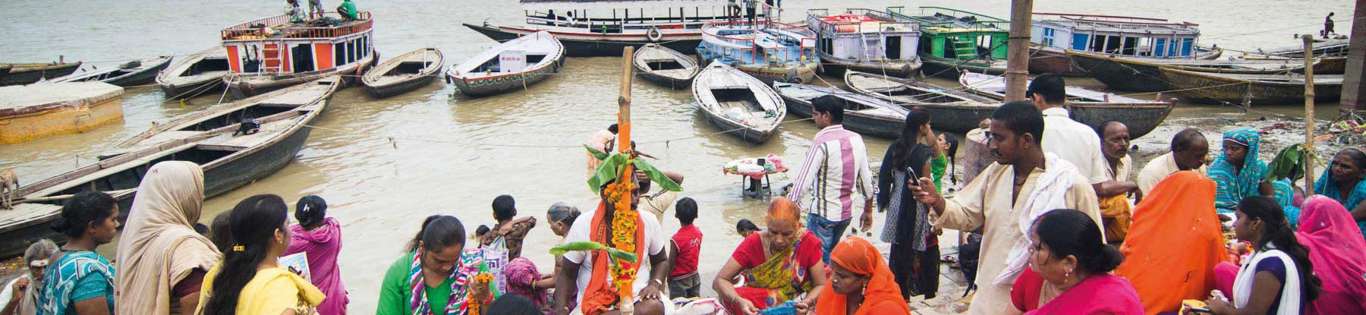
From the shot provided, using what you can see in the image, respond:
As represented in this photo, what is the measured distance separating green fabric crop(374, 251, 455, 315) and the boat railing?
57.5 feet

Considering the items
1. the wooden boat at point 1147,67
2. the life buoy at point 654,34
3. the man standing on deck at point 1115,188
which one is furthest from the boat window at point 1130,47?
the man standing on deck at point 1115,188

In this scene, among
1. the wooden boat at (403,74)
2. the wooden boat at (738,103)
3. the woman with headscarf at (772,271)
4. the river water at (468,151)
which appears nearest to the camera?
the woman with headscarf at (772,271)

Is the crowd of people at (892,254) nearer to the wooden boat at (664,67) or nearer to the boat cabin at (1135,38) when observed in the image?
the wooden boat at (664,67)

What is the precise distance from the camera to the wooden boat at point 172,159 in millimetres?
8398

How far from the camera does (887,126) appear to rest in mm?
13328

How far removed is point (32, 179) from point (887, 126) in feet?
43.4

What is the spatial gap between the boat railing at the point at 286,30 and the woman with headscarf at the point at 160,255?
17313mm

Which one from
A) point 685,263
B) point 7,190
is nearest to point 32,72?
point 7,190

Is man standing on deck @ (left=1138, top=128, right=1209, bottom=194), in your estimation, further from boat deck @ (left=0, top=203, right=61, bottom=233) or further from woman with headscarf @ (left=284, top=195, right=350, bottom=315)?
boat deck @ (left=0, top=203, right=61, bottom=233)

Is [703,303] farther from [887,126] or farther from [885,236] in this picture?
[887,126]

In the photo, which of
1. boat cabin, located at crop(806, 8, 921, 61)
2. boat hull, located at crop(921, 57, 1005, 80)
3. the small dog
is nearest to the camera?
the small dog

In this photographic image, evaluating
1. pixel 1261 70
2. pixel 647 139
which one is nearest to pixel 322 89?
pixel 647 139

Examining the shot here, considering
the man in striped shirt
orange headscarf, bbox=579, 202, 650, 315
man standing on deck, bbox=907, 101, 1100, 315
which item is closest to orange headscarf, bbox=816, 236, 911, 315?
man standing on deck, bbox=907, 101, 1100, 315

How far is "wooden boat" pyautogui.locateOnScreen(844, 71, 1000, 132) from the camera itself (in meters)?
13.4
